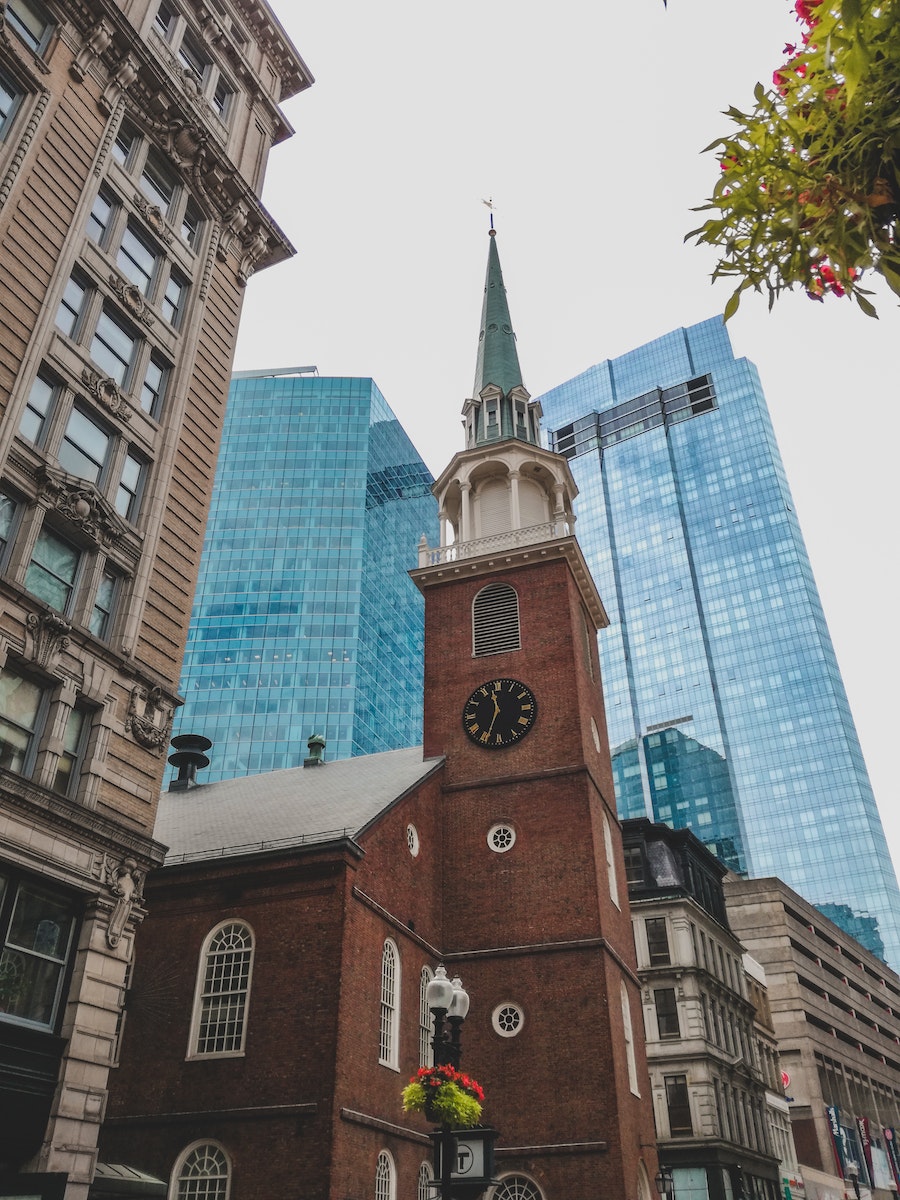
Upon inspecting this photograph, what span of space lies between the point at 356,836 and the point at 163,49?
2190 centimetres

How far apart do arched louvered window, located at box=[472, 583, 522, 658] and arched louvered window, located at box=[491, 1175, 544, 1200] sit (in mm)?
15492

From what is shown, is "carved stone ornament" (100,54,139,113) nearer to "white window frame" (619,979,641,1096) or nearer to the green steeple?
the green steeple

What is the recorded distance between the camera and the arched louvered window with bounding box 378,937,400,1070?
2359 cm

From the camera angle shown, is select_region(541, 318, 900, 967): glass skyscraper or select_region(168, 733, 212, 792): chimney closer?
select_region(168, 733, 212, 792): chimney

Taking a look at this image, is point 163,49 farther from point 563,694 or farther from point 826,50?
point 826,50

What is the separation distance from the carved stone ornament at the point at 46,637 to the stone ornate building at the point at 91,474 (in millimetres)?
35

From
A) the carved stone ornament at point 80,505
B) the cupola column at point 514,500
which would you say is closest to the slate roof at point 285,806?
the cupola column at point 514,500

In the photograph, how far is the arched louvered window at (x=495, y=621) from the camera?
33.0 metres

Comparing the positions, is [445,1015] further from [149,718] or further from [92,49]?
[92,49]

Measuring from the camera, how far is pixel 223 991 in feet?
76.5

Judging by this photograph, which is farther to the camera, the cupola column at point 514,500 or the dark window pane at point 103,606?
the cupola column at point 514,500

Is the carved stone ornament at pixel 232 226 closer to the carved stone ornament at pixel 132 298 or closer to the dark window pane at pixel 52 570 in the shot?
the carved stone ornament at pixel 132 298

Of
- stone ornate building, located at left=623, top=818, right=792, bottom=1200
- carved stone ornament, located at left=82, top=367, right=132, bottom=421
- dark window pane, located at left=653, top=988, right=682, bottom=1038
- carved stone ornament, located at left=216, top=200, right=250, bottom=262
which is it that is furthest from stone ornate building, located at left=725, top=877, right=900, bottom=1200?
carved stone ornament, located at left=216, top=200, right=250, bottom=262

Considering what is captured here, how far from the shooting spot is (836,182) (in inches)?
146
